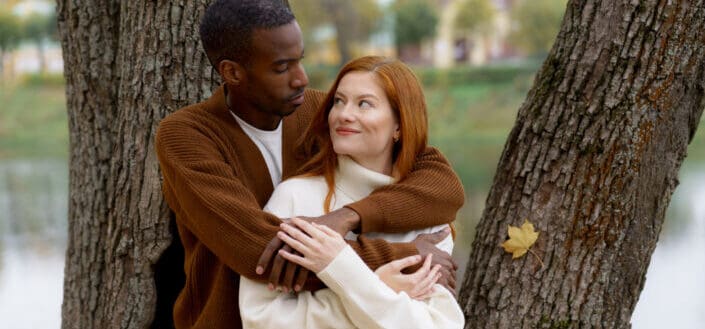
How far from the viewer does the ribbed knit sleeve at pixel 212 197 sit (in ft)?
6.81

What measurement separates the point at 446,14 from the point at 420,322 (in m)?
20.4

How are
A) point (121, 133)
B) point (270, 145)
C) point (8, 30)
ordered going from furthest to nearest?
point (8, 30)
point (121, 133)
point (270, 145)

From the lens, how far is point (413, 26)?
68.2 feet

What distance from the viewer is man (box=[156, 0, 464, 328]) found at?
82.7 inches

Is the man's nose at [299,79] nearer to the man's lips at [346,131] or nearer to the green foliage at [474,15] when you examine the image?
the man's lips at [346,131]

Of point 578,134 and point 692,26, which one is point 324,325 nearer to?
point 578,134

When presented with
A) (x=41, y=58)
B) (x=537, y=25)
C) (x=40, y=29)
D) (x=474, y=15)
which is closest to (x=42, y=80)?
(x=41, y=58)

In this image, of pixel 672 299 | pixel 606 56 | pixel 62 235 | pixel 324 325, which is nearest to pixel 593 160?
pixel 606 56

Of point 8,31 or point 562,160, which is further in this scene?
point 8,31

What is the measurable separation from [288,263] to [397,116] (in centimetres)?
47

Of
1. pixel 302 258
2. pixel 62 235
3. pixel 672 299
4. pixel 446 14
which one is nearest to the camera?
pixel 302 258

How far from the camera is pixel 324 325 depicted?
2.12 meters

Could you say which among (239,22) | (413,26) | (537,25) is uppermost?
(239,22)

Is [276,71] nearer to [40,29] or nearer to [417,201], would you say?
[417,201]
